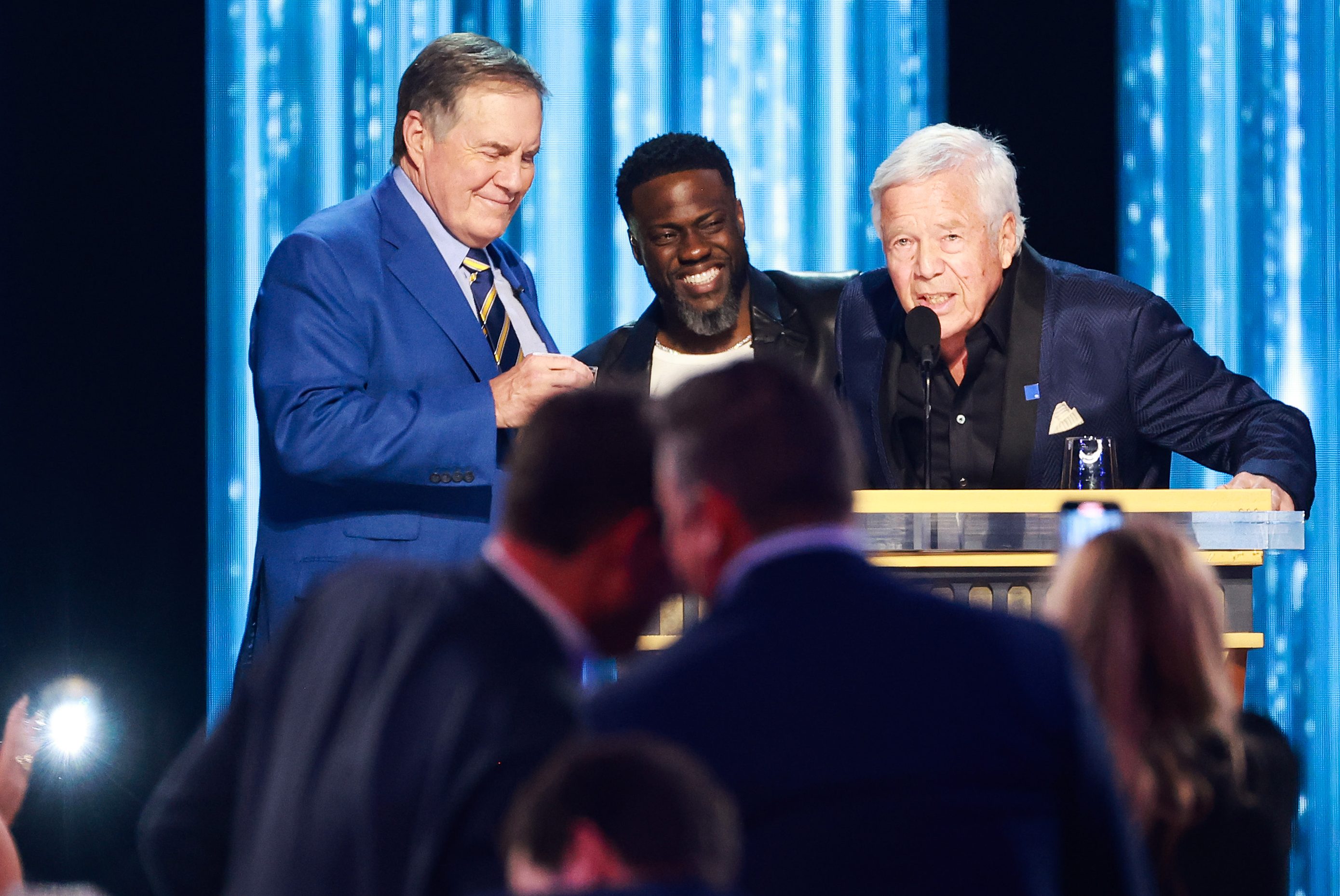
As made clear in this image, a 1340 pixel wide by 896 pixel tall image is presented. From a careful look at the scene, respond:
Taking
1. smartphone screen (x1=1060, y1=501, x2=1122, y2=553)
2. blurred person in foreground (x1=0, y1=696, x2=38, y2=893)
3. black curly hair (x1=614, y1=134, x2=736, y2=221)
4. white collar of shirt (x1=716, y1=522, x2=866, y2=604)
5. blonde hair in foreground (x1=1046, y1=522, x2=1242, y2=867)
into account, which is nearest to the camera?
white collar of shirt (x1=716, y1=522, x2=866, y2=604)

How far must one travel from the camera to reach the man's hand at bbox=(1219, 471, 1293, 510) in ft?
8.52

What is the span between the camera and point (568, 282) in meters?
4.66

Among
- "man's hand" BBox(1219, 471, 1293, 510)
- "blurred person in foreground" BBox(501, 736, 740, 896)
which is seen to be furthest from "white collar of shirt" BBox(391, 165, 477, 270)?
"blurred person in foreground" BBox(501, 736, 740, 896)

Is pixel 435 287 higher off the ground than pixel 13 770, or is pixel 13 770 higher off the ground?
pixel 435 287

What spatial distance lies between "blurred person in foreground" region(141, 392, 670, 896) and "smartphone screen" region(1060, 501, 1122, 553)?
3.54ft

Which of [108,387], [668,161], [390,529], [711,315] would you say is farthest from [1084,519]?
[108,387]

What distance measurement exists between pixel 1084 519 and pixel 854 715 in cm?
121

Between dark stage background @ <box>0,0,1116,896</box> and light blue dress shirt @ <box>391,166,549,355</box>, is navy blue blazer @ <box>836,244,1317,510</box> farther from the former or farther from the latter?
dark stage background @ <box>0,0,1116,896</box>

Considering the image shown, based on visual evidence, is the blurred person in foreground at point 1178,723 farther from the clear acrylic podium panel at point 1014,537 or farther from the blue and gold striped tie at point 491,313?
the blue and gold striped tie at point 491,313

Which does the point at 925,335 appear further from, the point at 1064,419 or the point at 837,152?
the point at 837,152

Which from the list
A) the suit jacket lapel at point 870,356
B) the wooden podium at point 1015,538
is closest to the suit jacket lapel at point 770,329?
the suit jacket lapel at point 870,356

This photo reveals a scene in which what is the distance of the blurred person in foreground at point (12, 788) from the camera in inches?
75.8

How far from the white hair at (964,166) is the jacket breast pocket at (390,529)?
124 centimetres

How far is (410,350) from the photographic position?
2967 mm
